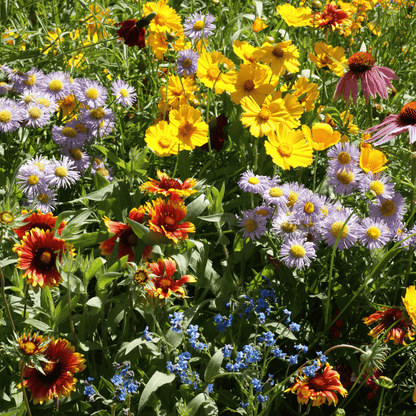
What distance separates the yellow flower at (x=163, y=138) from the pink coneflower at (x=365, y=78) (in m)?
0.59

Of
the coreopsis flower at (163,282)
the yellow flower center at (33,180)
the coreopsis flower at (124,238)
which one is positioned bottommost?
the yellow flower center at (33,180)

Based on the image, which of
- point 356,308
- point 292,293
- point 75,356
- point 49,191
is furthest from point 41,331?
point 356,308

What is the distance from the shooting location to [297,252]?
4.74ft

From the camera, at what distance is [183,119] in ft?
5.84

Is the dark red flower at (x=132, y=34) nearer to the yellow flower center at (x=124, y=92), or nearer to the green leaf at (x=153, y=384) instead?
the yellow flower center at (x=124, y=92)

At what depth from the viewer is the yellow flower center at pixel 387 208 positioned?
5.33ft

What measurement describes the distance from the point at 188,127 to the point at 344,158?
554 millimetres

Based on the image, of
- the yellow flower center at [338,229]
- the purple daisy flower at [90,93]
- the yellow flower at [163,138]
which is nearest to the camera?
the yellow flower center at [338,229]

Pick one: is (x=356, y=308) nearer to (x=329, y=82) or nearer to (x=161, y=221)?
(x=161, y=221)

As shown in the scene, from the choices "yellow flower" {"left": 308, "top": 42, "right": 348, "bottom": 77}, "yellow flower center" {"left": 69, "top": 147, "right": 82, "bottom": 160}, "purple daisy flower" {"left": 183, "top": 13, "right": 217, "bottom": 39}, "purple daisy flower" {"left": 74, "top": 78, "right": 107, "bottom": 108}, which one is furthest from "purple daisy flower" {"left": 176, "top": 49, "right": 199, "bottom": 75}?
"yellow flower center" {"left": 69, "top": 147, "right": 82, "bottom": 160}

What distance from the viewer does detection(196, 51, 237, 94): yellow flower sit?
69.5 inches

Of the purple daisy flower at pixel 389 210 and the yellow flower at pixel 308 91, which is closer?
the purple daisy flower at pixel 389 210

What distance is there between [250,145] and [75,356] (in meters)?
1.06

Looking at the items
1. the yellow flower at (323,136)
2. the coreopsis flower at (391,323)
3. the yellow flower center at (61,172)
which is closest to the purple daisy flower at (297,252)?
the coreopsis flower at (391,323)
